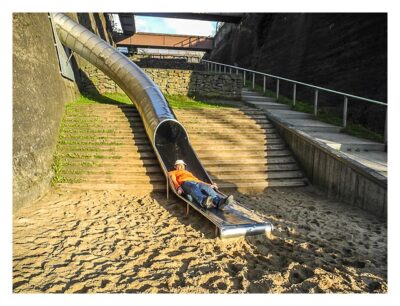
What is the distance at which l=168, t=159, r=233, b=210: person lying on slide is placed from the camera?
4977mm

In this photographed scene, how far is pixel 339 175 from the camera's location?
6.64m

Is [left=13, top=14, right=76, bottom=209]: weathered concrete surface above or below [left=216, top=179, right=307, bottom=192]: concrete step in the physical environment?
above

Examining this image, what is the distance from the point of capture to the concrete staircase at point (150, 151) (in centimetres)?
729

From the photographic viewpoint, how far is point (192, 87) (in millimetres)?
14234

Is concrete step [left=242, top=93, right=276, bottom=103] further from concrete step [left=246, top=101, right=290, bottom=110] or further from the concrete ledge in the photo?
the concrete ledge

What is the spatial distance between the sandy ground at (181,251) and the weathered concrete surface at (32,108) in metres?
0.61

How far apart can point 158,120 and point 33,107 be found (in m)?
3.07

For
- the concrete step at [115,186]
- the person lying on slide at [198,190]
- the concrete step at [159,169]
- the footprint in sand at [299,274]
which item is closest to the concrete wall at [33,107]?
the concrete step at [115,186]

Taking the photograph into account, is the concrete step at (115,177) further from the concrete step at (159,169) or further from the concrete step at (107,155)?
the concrete step at (107,155)

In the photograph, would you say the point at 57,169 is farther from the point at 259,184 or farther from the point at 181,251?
the point at 259,184

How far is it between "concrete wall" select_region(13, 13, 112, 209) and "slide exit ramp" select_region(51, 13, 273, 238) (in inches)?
77.4

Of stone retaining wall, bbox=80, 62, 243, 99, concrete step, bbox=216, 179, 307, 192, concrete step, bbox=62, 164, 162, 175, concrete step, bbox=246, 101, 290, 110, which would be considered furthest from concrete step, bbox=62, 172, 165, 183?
stone retaining wall, bbox=80, 62, 243, 99

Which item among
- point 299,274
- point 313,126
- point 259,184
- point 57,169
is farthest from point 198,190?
point 313,126
